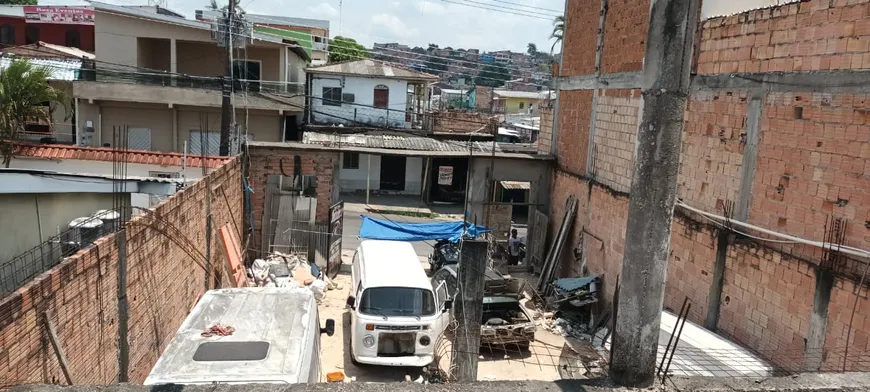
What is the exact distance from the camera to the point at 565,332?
13.0 m

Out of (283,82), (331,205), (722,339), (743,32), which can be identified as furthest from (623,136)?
(283,82)

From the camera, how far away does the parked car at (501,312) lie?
1120cm

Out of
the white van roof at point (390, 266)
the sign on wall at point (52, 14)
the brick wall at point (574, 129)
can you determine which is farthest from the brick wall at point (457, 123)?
the sign on wall at point (52, 14)

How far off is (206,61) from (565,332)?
19648mm

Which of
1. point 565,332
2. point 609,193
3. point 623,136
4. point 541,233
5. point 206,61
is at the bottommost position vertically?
point 565,332

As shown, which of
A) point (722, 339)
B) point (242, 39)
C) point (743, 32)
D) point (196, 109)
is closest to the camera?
point (722, 339)

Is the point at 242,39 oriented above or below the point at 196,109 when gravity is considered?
above

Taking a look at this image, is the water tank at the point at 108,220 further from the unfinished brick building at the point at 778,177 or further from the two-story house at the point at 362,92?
the two-story house at the point at 362,92

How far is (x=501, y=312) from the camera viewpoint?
11930mm

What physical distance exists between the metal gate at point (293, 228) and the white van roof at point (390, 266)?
2863mm

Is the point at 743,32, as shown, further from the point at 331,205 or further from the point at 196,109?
the point at 196,109

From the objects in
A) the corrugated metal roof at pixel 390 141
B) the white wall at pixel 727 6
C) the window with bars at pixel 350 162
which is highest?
the white wall at pixel 727 6

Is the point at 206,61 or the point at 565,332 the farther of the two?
the point at 206,61

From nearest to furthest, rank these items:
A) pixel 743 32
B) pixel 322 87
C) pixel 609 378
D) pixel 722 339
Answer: pixel 609 378 → pixel 722 339 → pixel 743 32 → pixel 322 87
